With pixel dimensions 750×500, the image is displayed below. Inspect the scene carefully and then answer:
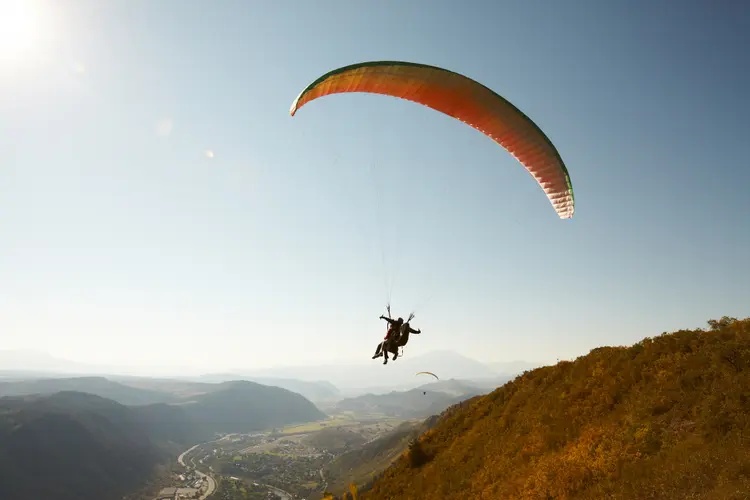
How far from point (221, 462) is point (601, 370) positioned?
212968mm

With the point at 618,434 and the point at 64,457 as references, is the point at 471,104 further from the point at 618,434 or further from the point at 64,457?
the point at 64,457

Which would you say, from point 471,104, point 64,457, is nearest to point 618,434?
point 471,104

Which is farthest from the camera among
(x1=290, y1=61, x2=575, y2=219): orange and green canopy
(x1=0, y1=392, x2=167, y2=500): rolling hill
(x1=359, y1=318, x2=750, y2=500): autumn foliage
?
(x1=0, y1=392, x2=167, y2=500): rolling hill

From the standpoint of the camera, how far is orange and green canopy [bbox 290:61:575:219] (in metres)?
13.6

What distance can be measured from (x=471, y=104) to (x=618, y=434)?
12642 mm

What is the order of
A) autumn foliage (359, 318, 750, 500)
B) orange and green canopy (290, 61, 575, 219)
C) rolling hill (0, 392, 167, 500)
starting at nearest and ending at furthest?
1. autumn foliage (359, 318, 750, 500)
2. orange and green canopy (290, 61, 575, 219)
3. rolling hill (0, 392, 167, 500)

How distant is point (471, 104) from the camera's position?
51.3 feet

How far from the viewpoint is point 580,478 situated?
1126 centimetres

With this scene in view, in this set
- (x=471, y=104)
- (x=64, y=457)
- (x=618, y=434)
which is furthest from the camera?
(x=64, y=457)

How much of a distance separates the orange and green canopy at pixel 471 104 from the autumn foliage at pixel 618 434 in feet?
22.4

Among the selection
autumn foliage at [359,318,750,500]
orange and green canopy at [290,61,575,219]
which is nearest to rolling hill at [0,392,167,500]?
autumn foliage at [359,318,750,500]

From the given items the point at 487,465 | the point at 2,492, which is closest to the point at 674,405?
the point at 487,465

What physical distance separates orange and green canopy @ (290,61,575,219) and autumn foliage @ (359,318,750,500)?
22.4 ft

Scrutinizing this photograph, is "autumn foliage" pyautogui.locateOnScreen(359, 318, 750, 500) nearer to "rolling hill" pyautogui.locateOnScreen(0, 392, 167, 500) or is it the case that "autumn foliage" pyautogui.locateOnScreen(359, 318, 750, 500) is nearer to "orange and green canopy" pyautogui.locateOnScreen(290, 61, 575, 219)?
"orange and green canopy" pyautogui.locateOnScreen(290, 61, 575, 219)
